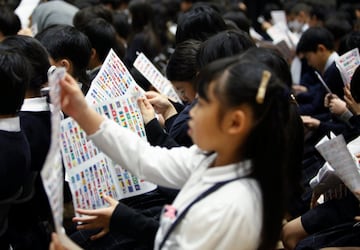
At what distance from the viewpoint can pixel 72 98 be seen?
59.7 inches

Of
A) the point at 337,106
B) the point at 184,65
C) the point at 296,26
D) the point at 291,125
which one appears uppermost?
the point at 291,125

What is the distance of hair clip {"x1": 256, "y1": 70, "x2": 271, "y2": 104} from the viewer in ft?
4.44

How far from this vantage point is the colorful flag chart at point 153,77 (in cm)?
262

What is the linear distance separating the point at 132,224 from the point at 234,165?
397 millimetres

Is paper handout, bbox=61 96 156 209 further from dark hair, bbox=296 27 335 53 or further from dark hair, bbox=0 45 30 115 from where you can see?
dark hair, bbox=296 27 335 53

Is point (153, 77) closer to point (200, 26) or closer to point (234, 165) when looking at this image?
point (200, 26)

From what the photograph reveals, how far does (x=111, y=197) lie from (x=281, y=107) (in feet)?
2.05

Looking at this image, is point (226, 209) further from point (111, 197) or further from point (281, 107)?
point (111, 197)

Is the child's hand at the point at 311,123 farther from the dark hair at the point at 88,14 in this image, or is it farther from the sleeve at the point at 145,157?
the sleeve at the point at 145,157

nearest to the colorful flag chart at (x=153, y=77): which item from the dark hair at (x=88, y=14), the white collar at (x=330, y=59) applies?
the dark hair at (x=88, y=14)

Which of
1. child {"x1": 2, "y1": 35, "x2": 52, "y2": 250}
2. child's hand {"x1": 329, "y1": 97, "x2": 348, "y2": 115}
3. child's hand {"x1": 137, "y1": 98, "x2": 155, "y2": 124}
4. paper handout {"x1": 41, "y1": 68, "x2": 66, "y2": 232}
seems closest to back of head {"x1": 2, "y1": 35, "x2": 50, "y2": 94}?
child {"x1": 2, "y1": 35, "x2": 52, "y2": 250}

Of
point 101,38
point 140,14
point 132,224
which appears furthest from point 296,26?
point 132,224

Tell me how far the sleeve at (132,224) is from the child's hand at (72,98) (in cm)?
31

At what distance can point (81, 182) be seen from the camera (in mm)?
1693
